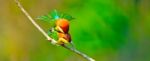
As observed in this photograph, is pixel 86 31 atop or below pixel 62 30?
atop

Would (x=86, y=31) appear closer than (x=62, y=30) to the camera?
No

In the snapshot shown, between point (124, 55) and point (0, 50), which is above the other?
point (124, 55)

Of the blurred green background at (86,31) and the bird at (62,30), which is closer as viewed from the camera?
the bird at (62,30)

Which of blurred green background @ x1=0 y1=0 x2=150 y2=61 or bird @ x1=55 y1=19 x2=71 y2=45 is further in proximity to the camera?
blurred green background @ x1=0 y1=0 x2=150 y2=61

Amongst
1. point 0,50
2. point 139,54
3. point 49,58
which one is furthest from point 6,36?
point 139,54

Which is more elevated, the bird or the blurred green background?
the blurred green background

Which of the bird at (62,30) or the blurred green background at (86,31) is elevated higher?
the blurred green background at (86,31)

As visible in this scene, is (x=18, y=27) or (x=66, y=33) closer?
(x=66, y=33)

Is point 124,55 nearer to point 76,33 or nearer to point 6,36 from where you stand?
point 76,33
